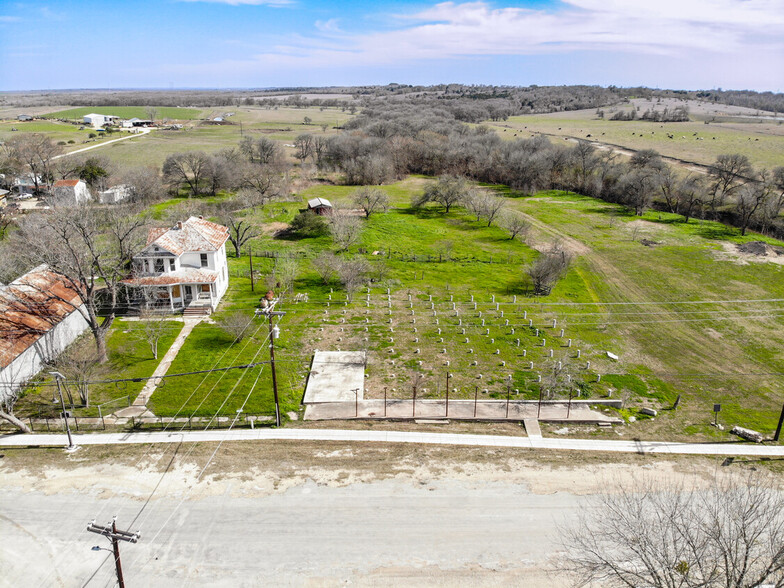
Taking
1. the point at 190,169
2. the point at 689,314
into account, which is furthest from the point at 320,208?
the point at 689,314

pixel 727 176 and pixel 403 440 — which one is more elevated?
pixel 727 176

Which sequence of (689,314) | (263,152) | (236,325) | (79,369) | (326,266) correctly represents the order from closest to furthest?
(79,369)
(236,325)
(689,314)
(326,266)
(263,152)

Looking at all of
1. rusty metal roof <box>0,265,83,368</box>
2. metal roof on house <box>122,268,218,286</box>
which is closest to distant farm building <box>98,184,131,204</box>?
metal roof on house <box>122,268,218,286</box>

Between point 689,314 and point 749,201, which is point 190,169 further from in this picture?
point 749,201

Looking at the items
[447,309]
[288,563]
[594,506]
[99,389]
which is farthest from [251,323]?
[594,506]

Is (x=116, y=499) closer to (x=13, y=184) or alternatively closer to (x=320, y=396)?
(x=320, y=396)
